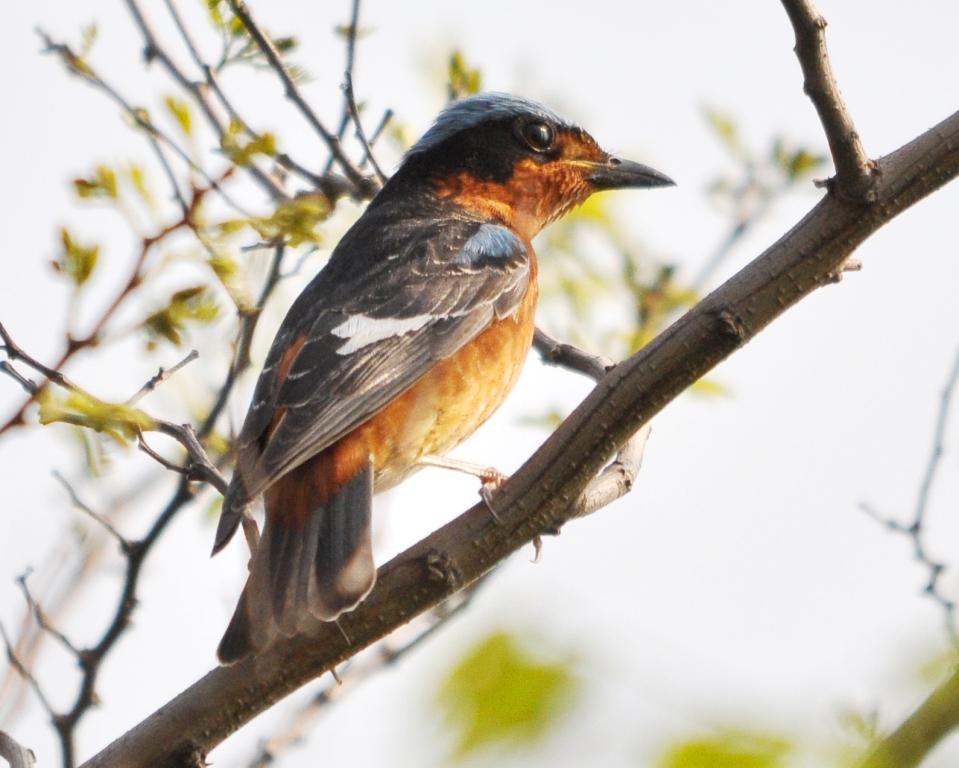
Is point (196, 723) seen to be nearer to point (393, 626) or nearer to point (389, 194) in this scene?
point (393, 626)

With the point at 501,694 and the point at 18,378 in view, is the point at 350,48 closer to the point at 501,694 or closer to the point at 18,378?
the point at 18,378

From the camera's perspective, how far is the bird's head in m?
7.03

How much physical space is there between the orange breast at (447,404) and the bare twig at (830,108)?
2.18m

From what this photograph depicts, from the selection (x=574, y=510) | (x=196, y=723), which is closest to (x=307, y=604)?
(x=196, y=723)

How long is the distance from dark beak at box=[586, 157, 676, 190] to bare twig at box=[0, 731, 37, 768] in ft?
13.8

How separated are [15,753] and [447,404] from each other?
2.26 meters

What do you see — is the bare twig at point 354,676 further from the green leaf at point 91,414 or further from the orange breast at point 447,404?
the green leaf at point 91,414

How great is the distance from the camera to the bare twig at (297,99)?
5.32 meters

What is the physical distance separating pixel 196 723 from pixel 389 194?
3.66 metres

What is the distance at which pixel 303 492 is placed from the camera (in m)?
4.95

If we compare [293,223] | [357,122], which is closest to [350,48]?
[357,122]

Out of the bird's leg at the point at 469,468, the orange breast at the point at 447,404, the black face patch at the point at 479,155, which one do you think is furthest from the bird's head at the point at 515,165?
the bird's leg at the point at 469,468

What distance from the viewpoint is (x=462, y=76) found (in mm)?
6328

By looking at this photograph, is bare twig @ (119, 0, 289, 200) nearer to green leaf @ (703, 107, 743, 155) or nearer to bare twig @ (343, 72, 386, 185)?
bare twig @ (343, 72, 386, 185)
